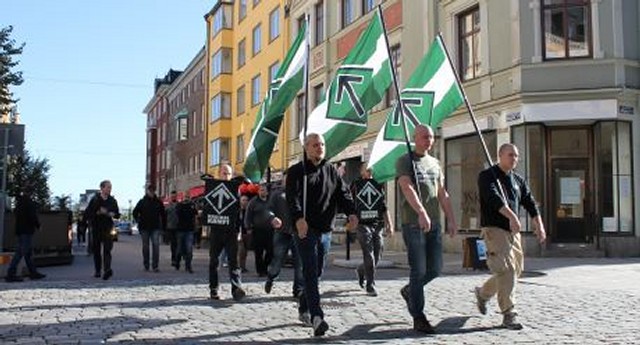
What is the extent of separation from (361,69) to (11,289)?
638cm

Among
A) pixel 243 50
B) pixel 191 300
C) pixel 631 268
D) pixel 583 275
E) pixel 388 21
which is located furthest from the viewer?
pixel 243 50

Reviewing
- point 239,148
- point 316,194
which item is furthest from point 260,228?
point 239,148

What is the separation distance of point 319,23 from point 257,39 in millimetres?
11859

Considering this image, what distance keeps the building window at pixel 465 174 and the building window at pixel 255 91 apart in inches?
839

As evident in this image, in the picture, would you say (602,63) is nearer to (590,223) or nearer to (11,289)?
(590,223)

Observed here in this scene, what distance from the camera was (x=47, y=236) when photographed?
19.2m

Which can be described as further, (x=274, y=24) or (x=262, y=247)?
(x=274, y=24)

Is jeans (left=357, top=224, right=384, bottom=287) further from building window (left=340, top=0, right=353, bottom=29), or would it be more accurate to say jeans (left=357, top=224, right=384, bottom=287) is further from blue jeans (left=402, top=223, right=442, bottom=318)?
building window (left=340, top=0, right=353, bottom=29)

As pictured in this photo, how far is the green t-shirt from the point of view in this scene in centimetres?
769

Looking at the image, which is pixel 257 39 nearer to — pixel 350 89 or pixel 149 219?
pixel 149 219

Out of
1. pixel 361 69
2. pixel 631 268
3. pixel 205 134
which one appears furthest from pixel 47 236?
pixel 205 134

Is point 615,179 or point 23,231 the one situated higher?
point 615,179

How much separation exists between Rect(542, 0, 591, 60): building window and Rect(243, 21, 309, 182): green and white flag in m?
11.8

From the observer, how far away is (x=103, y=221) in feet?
46.7
